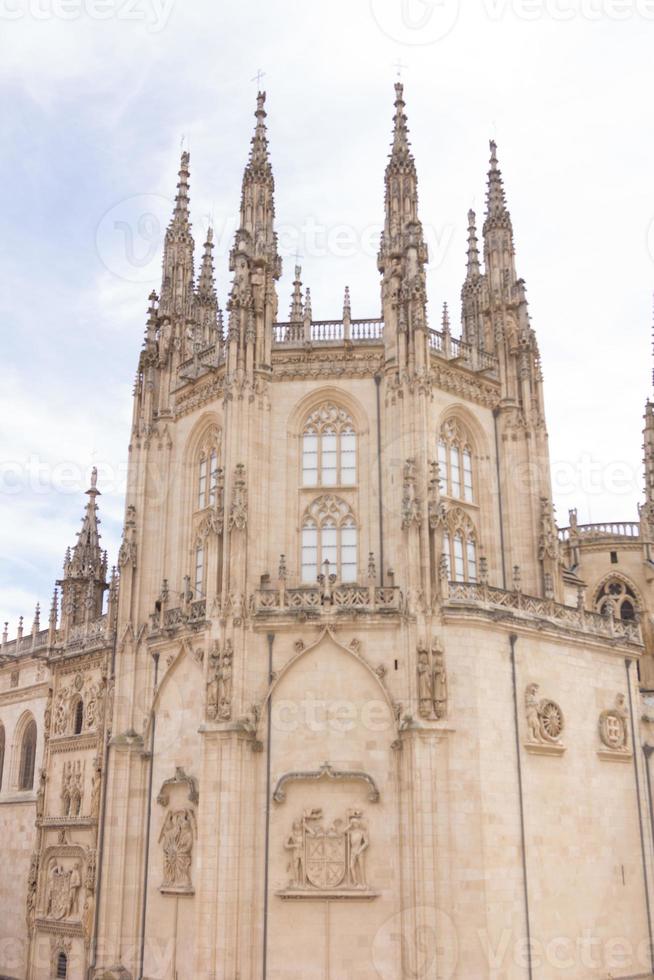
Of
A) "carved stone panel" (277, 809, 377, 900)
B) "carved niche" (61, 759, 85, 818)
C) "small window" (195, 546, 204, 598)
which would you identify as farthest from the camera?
"carved niche" (61, 759, 85, 818)

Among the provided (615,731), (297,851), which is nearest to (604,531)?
(615,731)

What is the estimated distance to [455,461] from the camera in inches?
1436

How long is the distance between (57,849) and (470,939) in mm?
19202

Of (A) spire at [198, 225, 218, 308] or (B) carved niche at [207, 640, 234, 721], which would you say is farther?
(A) spire at [198, 225, 218, 308]

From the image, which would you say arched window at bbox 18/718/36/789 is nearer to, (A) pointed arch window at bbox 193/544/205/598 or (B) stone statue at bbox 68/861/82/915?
(B) stone statue at bbox 68/861/82/915

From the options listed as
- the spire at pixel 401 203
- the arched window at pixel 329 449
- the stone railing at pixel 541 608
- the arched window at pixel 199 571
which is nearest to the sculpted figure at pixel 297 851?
the stone railing at pixel 541 608

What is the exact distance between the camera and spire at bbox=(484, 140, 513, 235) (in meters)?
41.6

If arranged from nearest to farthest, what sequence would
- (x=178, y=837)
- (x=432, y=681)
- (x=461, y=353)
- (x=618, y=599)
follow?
1. (x=432, y=681)
2. (x=178, y=837)
3. (x=461, y=353)
4. (x=618, y=599)

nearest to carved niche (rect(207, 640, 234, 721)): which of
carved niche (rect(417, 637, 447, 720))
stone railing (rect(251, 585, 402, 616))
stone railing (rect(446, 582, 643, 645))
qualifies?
stone railing (rect(251, 585, 402, 616))

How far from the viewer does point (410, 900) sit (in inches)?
1125

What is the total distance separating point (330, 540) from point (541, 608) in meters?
7.69

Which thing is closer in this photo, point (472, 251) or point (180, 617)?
point (180, 617)

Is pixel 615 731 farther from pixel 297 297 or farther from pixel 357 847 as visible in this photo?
pixel 297 297

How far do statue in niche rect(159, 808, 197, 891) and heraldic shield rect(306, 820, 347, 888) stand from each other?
4.20 metres
